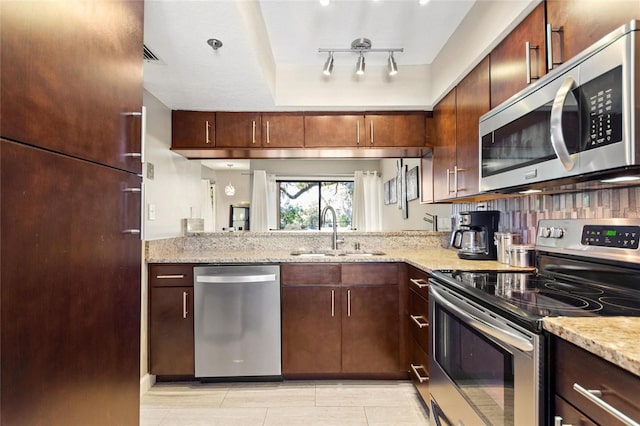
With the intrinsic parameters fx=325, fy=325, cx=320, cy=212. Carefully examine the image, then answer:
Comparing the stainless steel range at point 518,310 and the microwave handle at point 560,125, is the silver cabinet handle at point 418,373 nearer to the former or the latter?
the stainless steel range at point 518,310

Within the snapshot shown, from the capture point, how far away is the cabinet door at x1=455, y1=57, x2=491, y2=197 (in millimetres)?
1902

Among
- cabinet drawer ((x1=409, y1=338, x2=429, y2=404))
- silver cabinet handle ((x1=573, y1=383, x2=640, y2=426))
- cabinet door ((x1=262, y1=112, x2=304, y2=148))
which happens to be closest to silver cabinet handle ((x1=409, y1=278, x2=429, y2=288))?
cabinet drawer ((x1=409, y1=338, x2=429, y2=404))

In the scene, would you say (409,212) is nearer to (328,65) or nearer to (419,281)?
(419,281)

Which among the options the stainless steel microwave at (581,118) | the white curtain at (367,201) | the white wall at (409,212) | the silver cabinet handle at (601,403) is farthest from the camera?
the white curtain at (367,201)

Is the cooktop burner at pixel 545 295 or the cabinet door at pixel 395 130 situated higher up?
the cabinet door at pixel 395 130

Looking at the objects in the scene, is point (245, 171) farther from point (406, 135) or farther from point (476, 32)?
point (476, 32)

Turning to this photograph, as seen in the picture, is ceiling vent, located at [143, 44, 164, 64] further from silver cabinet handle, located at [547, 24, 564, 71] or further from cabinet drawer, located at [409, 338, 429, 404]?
cabinet drawer, located at [409, 338, 429, 404]

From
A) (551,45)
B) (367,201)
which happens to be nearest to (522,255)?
(551,45)

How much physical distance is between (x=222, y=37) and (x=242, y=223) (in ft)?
5.60

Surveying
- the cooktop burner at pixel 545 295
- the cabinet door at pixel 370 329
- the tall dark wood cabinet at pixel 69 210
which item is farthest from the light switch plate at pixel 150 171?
the cooktop burner at pixel 545 295

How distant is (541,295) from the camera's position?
3.91 feet

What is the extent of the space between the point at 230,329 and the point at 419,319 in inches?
52.0

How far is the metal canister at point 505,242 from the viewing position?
1.91m

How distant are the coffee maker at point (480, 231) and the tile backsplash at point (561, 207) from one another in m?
0.11
